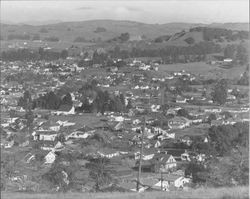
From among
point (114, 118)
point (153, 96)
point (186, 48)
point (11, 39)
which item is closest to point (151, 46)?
point (186, 48)

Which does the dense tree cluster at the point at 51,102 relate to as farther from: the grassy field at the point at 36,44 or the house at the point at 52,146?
the grassy field at the point at 36,44

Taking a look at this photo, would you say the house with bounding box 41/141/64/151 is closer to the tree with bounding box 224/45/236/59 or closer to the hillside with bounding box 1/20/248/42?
the tree with bounding box 224/45/236/59

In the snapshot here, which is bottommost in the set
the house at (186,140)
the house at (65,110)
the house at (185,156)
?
the house at (65,110)

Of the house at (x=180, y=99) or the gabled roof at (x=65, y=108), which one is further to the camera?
the house at (x=180, y=99)

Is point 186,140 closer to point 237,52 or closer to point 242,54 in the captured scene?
point 242,54

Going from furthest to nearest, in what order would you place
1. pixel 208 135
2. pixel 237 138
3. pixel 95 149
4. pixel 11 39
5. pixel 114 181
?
pixel 11 39, pixel 208 135, pixel 95 149, pixel 237 138, pixel 114 181

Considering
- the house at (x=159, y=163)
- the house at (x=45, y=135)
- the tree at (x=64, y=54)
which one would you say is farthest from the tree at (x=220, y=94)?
the tree at (x=64, y=54)

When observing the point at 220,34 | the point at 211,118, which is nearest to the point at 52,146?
the point at 211,118

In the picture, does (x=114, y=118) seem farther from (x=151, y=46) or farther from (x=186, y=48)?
(x=151, y=46)

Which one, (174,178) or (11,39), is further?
(11,39)
